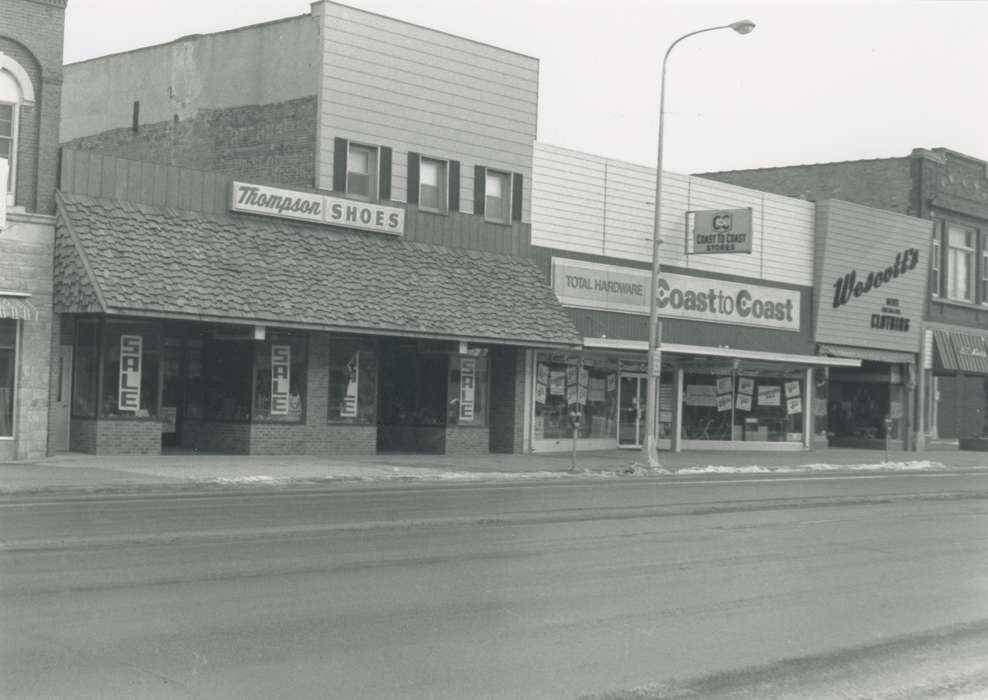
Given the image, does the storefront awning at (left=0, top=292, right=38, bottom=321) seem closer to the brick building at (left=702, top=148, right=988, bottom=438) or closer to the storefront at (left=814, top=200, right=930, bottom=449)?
the storefront at (left=814, top=200, right=930, bottom=449)

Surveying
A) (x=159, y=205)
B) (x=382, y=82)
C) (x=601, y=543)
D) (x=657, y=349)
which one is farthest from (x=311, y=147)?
(x=601, y=543)

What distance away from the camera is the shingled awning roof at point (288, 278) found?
74.9 feet

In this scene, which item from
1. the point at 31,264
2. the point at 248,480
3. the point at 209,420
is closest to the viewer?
the point at 248,480

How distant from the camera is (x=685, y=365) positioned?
1414 inches

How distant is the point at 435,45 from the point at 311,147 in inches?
166

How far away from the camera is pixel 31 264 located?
22891 mm

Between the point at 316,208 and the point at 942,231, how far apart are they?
26931mm

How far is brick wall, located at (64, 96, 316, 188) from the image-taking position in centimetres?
2750

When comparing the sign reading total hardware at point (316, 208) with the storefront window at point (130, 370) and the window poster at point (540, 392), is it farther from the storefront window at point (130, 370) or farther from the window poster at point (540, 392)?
the window poster at point (540, 392)

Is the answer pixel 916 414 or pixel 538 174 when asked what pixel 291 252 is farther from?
pixel 916 414

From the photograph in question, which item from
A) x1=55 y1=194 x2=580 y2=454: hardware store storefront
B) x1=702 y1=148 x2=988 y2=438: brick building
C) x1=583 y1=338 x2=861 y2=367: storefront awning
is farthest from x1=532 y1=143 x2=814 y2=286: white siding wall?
x1=702 y1=148 x2=988 y2=438: brick building

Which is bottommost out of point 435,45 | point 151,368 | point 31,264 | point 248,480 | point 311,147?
point 248,480

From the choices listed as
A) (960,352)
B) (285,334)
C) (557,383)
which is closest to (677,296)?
(557,383)

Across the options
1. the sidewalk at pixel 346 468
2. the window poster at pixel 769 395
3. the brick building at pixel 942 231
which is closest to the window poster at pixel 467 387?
the sidewalk at pixel 346 468
